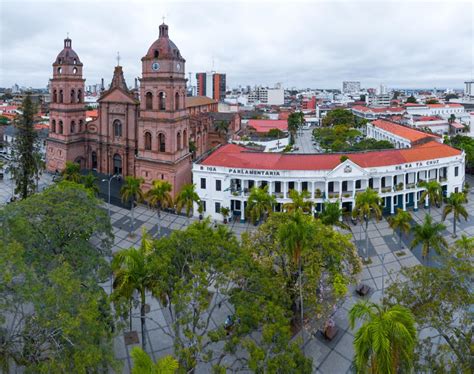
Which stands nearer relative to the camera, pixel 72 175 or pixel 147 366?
pixel 147 366

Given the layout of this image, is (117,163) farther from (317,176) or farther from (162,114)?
(317,176)

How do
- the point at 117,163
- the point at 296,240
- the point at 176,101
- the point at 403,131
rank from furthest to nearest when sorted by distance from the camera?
1. the point at 403,131
2. the point at 117,163
3. the point at 176,101
4. the point at 296,240

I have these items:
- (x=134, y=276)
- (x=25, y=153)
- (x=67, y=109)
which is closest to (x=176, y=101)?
(x=25, y=153)

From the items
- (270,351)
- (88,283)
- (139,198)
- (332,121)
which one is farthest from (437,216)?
(332,121)

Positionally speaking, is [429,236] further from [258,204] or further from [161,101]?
[161,101]

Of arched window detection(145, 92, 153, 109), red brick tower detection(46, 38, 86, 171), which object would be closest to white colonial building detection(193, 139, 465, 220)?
arched window detection(145, 92, 153, 109)

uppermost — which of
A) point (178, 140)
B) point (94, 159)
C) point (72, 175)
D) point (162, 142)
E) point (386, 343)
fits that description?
point (178, 140)

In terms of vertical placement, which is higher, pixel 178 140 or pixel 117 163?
pixel 178 140

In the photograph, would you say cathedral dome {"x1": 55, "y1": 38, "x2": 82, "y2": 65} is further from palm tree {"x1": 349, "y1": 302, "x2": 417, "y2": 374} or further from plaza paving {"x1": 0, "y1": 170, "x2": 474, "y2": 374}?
palm tree {"x1": 349, "y1": 302, "x2": 417, "y2": 374}

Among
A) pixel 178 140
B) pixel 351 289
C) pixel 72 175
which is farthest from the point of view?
pixel 178 140
